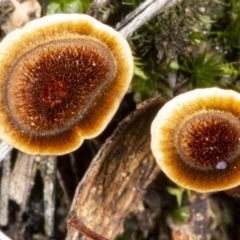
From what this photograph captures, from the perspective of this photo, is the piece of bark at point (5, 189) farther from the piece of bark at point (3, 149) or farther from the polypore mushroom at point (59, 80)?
the polypore mushroom at point (59, 80)

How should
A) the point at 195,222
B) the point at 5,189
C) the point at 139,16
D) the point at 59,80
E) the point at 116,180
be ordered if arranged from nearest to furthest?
the point at 59,80 < the point at 139,16 < the point at 116,180 < the point at 5,189 < the point at 195,222

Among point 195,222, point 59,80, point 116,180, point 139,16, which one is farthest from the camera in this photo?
point 195,222

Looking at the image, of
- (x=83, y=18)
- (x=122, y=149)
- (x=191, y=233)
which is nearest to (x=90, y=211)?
(x=122, y=149)

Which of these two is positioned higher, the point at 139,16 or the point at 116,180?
the point at 139,16

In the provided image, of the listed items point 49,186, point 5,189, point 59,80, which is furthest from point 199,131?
point 5,189

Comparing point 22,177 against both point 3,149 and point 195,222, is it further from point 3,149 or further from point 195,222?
point 195,222

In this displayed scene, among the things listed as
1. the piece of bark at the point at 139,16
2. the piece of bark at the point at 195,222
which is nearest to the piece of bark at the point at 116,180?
the piece of bark at the point at 195,222

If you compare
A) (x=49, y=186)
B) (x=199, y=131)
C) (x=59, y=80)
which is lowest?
(x=49, y=186)

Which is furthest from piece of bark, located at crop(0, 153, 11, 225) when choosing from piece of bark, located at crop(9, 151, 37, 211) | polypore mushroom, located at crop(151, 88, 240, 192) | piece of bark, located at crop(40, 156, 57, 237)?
polypore mushroom, located at crop(151, 88, 240, 192)
